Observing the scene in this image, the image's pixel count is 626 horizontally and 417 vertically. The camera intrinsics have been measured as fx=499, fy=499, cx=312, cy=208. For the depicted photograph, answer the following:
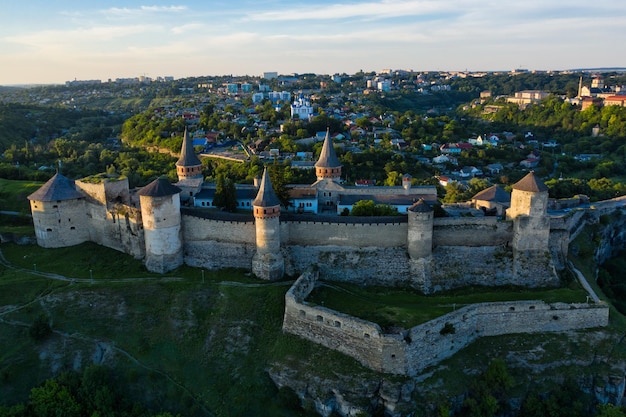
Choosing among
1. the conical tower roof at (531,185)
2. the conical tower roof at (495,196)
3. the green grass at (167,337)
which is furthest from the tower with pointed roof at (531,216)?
the green grass at (167,337)

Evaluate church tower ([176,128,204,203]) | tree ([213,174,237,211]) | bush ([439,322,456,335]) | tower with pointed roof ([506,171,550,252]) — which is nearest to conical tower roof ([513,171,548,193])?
tower with pointed roof ([506,171,550,252])

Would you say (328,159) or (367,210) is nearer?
(367,210)

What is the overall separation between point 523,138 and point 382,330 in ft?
235

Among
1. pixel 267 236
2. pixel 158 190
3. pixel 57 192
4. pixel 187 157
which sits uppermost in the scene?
pixel 187 157

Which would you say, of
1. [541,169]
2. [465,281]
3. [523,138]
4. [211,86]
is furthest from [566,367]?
[211,86]

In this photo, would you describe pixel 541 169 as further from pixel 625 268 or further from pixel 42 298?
pixel 42 298

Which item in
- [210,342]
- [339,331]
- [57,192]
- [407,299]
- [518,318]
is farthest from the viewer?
[57,192]

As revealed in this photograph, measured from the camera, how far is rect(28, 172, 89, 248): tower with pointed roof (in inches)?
1297

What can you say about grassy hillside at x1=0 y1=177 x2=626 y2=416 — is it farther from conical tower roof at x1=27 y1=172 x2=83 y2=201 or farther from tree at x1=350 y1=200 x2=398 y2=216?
conical tower roof at x1=27 y1=172 x2=83 y2=201

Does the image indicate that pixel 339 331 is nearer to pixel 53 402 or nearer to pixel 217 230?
pixel 217 230

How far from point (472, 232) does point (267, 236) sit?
11951mm

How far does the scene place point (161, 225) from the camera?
29516 mm

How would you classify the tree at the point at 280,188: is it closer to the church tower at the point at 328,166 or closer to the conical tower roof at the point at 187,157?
the church tower at the point at 328,166

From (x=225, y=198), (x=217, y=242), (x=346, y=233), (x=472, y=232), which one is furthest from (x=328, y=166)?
(x=472, y=232)
